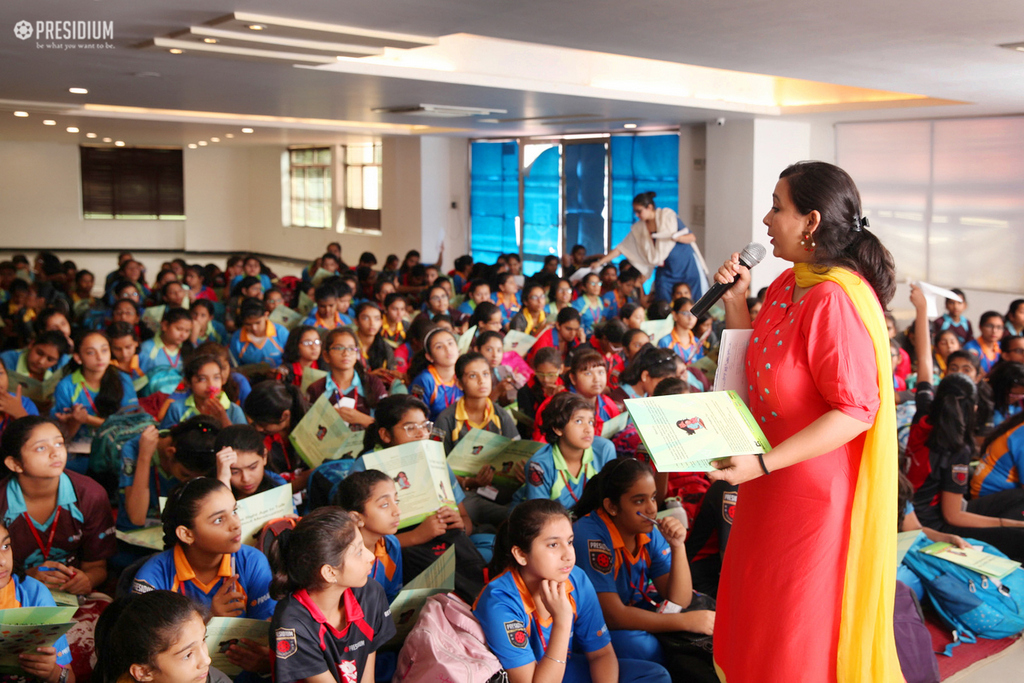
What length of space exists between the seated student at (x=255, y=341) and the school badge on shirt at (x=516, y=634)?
11.3 feet

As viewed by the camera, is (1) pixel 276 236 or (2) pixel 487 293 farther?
(1) pixel 276 236

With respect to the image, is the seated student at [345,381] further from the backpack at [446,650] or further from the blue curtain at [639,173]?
the blue curtain at [639,173]

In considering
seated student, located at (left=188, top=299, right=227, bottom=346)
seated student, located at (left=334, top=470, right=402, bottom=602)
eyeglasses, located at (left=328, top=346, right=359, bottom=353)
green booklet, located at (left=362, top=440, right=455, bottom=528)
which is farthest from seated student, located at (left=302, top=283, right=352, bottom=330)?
seated student, located at (left=334, top=470, right=402, bottom=602)

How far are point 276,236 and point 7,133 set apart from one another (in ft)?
19.8

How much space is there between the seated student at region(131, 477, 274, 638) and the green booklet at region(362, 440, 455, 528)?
1.65 feet

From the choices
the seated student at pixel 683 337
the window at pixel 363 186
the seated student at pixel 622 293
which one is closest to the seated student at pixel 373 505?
the seated student at pixel 683 337

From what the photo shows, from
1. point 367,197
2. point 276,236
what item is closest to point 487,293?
point 367,197

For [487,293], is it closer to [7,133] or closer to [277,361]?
[277,361]

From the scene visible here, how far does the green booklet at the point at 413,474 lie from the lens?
2729 millimetres

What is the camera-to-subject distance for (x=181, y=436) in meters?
3.04

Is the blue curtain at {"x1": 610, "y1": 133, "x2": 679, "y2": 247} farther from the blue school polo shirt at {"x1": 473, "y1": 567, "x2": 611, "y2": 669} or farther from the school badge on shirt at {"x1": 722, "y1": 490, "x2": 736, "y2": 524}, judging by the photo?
the blue school polo shirt at {"x1": 473, "y1": 567, "x2": 611, "y2": 669}

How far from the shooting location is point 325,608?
2072 mm

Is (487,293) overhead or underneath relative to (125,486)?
overhead

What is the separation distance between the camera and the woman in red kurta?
1.59 metres
